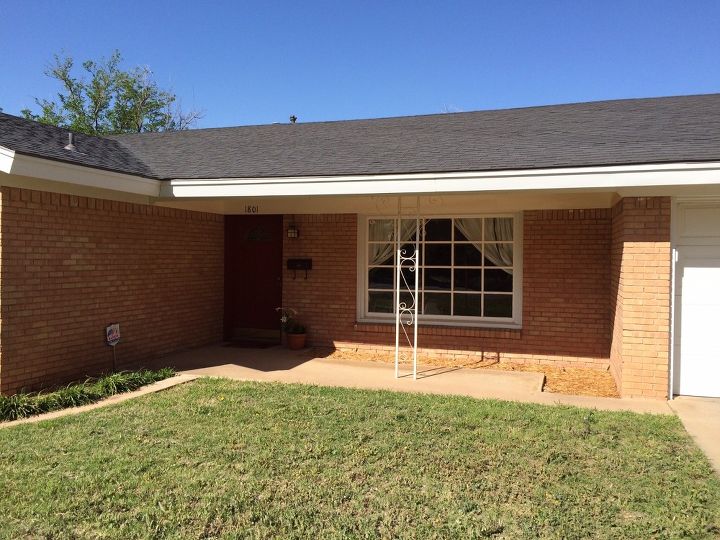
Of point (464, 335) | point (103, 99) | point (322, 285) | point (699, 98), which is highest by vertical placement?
point (103, 99)

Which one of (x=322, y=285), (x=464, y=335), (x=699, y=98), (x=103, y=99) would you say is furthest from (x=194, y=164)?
(x=103, y=99)

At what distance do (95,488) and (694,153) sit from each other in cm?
644

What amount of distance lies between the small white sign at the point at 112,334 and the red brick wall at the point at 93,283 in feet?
0.32

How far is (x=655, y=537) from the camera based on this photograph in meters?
3.23

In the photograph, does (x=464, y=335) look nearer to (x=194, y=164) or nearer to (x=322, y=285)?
(x=322, y=285)

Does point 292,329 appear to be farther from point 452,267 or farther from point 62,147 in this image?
point 62,147

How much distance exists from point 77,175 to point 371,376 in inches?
177

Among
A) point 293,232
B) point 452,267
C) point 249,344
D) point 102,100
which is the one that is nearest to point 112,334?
point 249,344

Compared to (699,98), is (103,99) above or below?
above

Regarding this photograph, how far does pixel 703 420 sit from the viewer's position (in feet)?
18.0

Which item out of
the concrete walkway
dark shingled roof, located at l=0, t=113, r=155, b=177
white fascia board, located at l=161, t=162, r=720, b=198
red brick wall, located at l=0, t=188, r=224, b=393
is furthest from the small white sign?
the concrete walkway

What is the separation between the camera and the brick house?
622 centimetres

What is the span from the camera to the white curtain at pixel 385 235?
942 centimetres

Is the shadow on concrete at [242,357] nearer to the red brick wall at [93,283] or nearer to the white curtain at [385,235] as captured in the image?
the red brick wall at [93,283]
